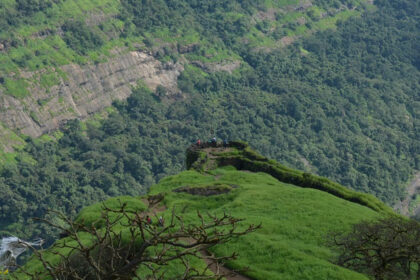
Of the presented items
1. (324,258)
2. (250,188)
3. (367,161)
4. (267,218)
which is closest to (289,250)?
(324,258)

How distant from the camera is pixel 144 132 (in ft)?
595

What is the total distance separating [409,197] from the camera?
165m

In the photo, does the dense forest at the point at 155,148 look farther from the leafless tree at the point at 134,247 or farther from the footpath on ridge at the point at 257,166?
the leafless tree at the point at 134,247

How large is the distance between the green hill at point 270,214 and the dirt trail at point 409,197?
107 metres

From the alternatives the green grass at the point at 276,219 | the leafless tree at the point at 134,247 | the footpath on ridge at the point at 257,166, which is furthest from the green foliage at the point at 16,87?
the leafless tree at the point at 134,247

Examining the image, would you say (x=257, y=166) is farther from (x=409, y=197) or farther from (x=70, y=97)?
(x=70, y=97)

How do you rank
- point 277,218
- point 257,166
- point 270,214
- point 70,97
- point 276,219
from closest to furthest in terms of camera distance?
point 276,219
point 277,218
point 270,214
point 257,166
point 70,97

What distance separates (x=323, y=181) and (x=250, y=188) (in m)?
9.75

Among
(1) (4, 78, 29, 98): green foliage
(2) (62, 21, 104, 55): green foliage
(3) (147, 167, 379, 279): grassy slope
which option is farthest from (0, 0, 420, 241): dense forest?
(3) (147, 167, 379, 279): grassy slope

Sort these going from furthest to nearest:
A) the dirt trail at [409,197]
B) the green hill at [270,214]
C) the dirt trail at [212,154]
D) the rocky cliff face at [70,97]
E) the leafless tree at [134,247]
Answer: the rocky cliff face at [70,97] → the dirt trail at [409,197] → the dirt trail at [212,154] → the green hill at [270,214] → the leafless tree at [134,247]

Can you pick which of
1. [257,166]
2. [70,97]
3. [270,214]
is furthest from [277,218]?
[70,97]

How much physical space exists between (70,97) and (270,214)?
145 metres

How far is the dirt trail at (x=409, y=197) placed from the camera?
15788 cm

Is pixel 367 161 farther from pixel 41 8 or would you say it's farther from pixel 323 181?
pixel 323 181
